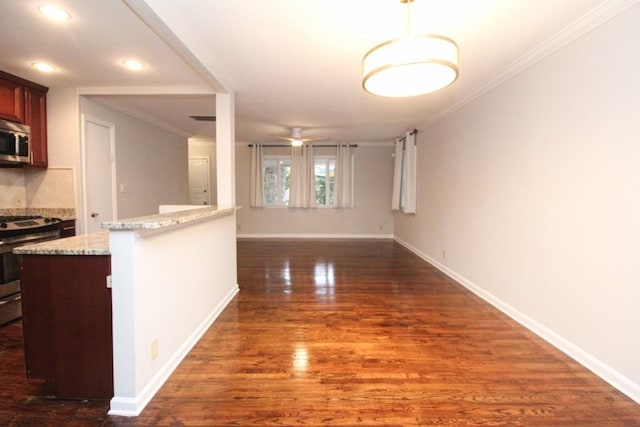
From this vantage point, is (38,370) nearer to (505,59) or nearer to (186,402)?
(186,402)

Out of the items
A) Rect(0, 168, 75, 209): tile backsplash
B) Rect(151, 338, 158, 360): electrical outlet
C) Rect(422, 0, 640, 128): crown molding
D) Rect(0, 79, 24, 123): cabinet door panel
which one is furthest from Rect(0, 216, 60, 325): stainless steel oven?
Rect(422, 0, 640, 128): crown molding

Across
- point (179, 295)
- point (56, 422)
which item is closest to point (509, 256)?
point (179, 295)

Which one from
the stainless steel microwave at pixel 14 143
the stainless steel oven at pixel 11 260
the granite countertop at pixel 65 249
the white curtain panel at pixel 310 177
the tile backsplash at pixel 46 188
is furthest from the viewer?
the white curtain panel at pixel 310 177

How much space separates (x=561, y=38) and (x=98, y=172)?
15.9ft

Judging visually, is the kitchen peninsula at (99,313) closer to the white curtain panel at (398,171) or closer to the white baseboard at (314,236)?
the white curtain panel at (398,171)

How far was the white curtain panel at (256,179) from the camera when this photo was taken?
7.54 m

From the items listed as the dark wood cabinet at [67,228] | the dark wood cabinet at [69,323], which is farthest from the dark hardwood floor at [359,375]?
the dark wood cabinet at [67,228]

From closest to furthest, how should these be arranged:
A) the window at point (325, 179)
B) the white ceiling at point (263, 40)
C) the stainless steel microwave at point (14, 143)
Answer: the white ceiling at point (263, 40) < the stainless steel microwave at point (14, 143) < the window at point (325, 179)

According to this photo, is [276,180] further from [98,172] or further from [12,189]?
[12,189]

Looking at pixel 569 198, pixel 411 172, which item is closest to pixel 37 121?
pixel 569 198

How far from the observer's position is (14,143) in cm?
307

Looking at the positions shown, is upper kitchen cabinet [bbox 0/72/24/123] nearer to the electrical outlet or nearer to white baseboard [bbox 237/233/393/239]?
the electrical outlet

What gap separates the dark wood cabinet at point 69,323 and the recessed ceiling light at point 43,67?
2190mm

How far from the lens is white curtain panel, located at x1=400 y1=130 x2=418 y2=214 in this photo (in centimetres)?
578
